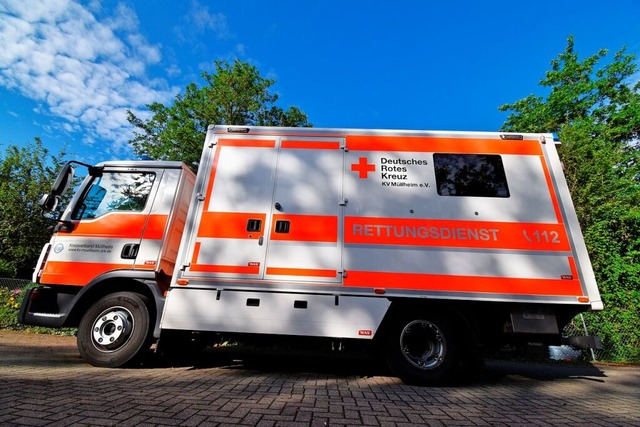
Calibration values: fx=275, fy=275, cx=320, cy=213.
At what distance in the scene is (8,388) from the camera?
249cm

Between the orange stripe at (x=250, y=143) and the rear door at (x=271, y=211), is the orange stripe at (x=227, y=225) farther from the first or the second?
the orange stripe at (x=250, y=143)

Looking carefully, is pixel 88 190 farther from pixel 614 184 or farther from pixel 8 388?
pixel 614 184

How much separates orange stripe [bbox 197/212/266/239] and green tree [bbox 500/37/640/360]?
8.93 meters

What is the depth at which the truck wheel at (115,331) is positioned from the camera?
11.6 feet

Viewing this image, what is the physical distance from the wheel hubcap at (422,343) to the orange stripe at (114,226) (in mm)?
3683

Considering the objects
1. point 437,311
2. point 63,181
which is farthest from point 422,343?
point 63,181

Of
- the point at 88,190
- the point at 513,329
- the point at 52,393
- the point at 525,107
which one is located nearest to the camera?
the point at 52,393

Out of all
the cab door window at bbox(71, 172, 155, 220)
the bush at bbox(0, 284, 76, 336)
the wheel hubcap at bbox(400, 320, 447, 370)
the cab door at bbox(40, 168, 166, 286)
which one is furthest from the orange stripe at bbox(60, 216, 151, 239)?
the bush at bbox(0, 284, 76, 336)

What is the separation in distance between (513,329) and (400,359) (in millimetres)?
1369

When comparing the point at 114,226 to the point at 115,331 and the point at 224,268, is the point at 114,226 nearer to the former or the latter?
the point at 115,331

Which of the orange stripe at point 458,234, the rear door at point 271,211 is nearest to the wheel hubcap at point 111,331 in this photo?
the rear door at point 271,211

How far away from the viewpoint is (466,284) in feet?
10.8

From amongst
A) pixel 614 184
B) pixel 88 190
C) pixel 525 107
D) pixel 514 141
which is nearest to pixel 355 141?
pixel 514 141

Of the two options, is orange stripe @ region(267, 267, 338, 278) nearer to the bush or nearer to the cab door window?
the cab door window
